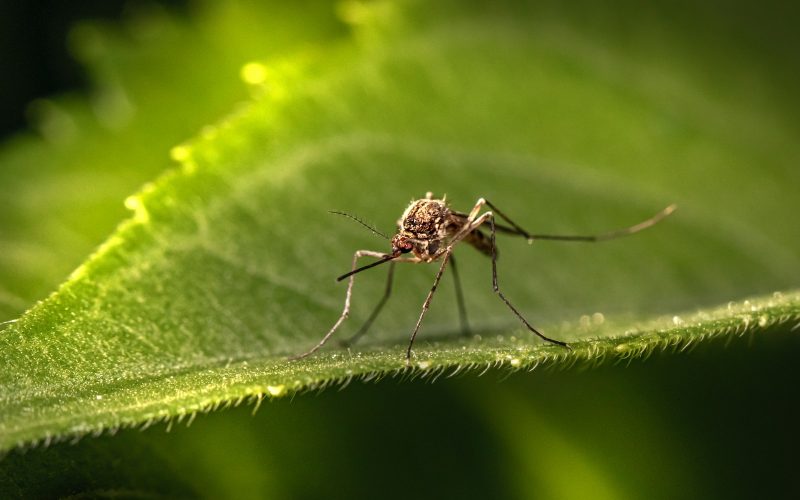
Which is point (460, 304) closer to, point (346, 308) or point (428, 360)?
point (346, 308)

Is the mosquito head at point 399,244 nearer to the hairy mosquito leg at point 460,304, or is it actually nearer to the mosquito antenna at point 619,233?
the hairy mosquito leg at point 460,304

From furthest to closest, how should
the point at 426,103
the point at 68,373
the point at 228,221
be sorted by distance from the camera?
1. the point at 426,103
2. the point at 228,221
3. the point at 68,373

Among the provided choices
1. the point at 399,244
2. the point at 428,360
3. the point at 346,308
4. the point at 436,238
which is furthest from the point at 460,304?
the point at 428,360

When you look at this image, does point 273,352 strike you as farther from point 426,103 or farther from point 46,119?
point 46,119

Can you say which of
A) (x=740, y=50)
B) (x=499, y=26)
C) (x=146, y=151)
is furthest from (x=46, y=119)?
(x=740, y=50)

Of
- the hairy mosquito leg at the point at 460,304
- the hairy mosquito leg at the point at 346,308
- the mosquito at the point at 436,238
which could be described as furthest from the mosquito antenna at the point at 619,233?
the hairy mosquito leg at the point at 346,308

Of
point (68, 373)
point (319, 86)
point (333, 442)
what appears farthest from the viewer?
point (319, 86)
